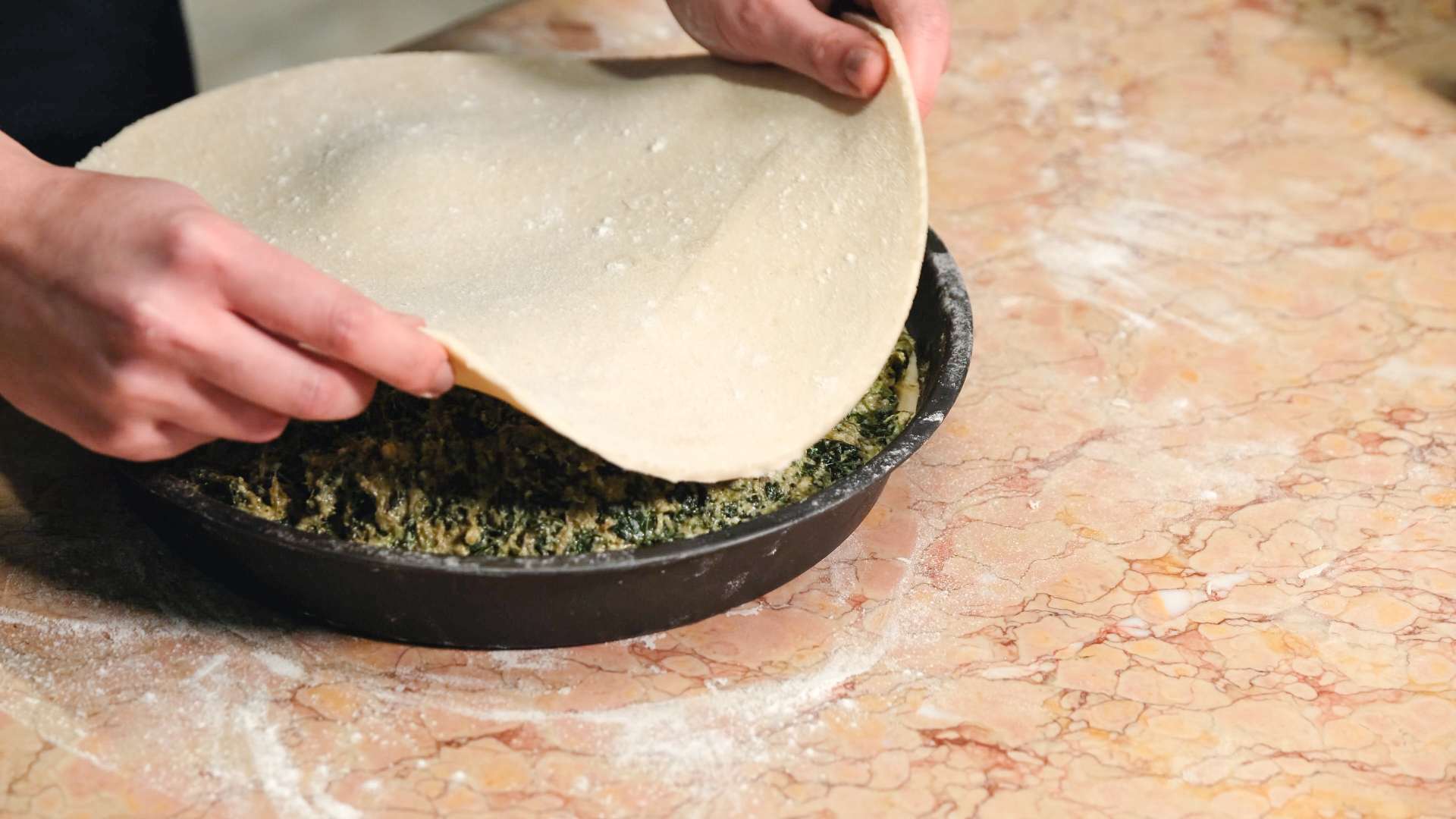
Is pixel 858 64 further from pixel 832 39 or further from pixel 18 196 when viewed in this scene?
pixel 18 196

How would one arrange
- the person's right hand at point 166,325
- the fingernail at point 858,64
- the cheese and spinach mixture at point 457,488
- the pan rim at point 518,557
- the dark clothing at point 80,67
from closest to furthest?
the person's right hand at point 166,325 → the pan rim at point 518,557 → the cheese and spinach mixture at point 457,488 → the fingernail at point 858,64 → the dark clothing at point 80,67

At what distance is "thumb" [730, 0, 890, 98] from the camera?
3.92ft

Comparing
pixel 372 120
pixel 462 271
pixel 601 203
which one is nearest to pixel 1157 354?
pixel 601 203

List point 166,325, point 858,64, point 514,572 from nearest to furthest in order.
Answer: point 166,325, point 514,572, point 858,64

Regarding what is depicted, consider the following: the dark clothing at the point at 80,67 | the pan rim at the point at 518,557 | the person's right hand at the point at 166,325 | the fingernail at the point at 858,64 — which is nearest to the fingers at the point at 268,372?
the person's right hand at the point at 166,325

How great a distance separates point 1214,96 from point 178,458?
165 centimetres

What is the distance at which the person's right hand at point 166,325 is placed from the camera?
815 millimetres

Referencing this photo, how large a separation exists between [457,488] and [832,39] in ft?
1.82

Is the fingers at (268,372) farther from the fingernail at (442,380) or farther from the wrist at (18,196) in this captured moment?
the wrist at (18,196)

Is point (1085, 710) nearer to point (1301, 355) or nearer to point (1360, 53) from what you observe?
point (1301, 355)

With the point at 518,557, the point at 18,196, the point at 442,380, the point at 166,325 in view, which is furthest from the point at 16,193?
the point at 518,557

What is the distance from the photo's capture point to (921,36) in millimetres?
1257

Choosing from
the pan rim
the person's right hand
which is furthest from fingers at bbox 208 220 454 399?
the pan rim

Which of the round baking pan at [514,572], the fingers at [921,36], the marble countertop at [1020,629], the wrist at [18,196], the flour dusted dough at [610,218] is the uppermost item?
the wrist at [18,196]
